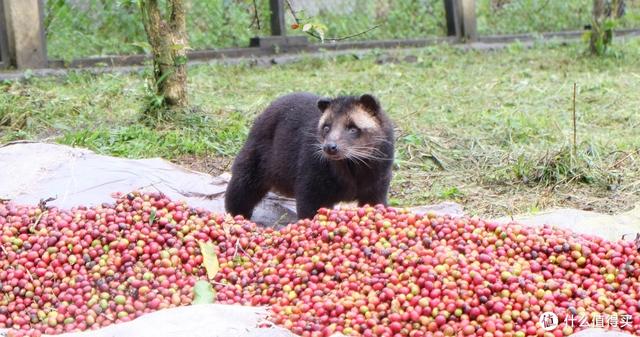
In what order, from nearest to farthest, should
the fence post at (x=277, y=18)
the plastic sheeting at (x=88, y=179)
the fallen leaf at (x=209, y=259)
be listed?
1. the fallen leaf at (x=209, y=259)
2. the plastic sheeting at (x=88, y=179)
3. the fence post at (x=277, y=18)

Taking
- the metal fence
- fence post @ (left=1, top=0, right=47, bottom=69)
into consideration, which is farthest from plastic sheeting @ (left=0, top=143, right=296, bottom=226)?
fence post @ (left=1, top=0, right=47, bottom=69)

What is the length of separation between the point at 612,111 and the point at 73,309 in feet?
20.8

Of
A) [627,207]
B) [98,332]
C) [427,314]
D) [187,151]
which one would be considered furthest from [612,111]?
[98,332]

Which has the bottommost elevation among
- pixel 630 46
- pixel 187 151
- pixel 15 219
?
pixel 630 46

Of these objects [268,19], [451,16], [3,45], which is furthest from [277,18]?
[3,45]

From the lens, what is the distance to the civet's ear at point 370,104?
5.77m

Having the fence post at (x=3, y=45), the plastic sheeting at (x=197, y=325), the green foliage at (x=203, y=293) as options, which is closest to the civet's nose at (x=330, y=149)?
the green foliage at (x=203, y=293)

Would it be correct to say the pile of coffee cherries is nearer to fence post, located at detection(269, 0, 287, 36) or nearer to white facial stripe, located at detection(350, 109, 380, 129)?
white facial stripe, located at detection(350, 109, 380, 129)

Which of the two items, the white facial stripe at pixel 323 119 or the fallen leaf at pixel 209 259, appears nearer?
the fallen leaf at pixel 209 259

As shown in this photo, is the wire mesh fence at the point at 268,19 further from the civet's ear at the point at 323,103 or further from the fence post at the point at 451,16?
the civet's ear at the point at 323,103

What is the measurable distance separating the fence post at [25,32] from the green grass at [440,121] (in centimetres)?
52

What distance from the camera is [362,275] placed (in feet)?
13.2

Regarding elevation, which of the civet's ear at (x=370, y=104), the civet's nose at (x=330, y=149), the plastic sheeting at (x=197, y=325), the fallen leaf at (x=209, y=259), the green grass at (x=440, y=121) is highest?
the civet's ear at (x=370, y=104)

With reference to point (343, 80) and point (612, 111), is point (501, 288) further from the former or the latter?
point (343, 80)
